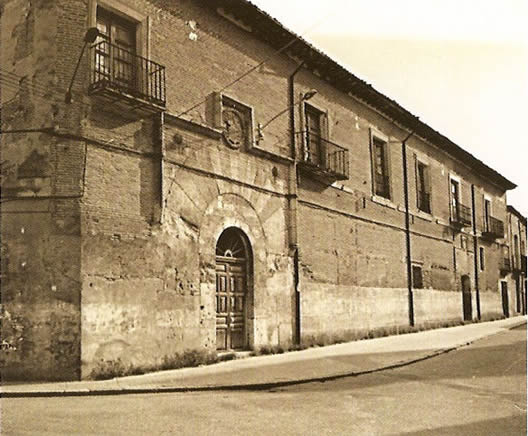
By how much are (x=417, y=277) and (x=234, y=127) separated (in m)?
10.6

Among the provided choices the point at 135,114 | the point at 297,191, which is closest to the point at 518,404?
the point at 135,114

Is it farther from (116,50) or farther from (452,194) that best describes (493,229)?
(116,50)

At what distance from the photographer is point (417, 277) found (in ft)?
67.3

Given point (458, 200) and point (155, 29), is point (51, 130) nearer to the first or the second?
point (155, 29)

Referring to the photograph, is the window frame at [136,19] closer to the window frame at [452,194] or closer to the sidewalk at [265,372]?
the sidewalk at [265,372]

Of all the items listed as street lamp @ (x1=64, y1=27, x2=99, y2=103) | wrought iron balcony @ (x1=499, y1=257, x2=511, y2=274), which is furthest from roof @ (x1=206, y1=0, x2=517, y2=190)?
wrought iron balcony @ (x1=499, y1=257, x2=511, y2=274)

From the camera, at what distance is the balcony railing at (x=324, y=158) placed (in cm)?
1488

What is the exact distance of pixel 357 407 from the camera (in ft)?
22.2

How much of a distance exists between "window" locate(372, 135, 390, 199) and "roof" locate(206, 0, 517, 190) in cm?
104

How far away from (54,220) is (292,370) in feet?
15.2

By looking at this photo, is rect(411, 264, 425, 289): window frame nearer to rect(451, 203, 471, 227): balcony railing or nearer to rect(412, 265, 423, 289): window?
rect(412, 265, 423, 289): window

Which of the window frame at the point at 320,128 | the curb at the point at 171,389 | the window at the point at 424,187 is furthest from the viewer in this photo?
the window at the point at 424,187

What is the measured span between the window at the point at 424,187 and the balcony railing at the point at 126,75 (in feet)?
44.0

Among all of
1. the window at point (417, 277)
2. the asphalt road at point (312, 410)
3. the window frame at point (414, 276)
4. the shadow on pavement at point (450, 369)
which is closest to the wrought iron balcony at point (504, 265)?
the window frame at point (414, 276)
